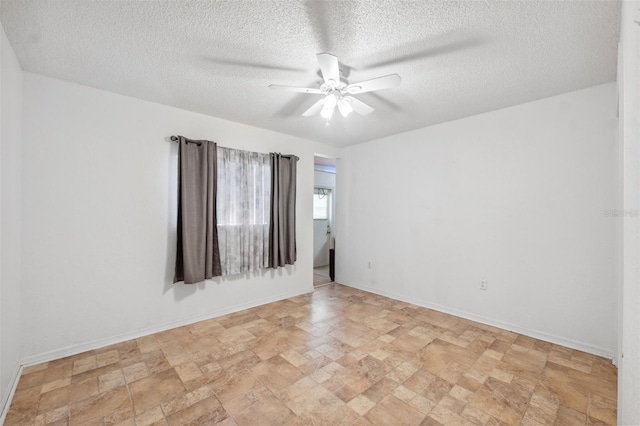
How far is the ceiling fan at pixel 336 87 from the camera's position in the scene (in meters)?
1.89

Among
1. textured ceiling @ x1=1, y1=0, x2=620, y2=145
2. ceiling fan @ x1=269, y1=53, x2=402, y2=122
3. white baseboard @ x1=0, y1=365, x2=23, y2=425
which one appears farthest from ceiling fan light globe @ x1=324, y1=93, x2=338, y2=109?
white baseboard @ x1=0, y1=365, x2=23, y2=425

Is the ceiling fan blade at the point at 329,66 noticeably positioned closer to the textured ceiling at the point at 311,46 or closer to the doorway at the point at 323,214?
the textured ceiling at the point at 311,46

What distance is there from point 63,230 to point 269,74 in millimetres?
2382

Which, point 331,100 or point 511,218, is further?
point 511,218

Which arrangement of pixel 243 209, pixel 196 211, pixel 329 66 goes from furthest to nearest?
pixel 243 209 < pixel 196 211 < pixel 329 66

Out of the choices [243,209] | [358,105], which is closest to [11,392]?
[243,209]

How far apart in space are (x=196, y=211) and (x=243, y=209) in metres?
0.63

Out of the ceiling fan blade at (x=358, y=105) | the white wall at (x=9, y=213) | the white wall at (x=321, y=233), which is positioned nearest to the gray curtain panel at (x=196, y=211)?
the white wall at (x=9, y=213)

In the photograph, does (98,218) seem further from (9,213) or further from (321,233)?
(321,233)

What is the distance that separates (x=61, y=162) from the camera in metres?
2.55

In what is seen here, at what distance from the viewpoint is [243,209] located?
372 cm

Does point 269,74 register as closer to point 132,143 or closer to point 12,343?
point 132,143

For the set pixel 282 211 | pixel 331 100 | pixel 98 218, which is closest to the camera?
pixel 331 100

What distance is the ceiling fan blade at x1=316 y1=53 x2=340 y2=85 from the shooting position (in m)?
1.77
